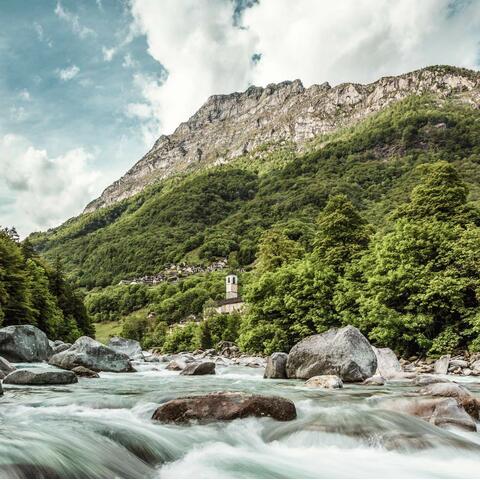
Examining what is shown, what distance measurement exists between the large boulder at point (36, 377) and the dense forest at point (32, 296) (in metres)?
31.7

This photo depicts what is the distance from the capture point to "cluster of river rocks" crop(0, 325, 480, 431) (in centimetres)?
1348

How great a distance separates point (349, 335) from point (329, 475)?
1634cm

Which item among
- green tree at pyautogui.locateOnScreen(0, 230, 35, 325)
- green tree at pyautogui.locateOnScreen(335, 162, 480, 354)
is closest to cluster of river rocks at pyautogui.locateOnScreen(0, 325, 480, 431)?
green tree at pyautogui.locateOnScreen(335, 162, 480, 354)

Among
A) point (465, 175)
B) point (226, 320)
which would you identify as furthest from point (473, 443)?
point (465, 175)

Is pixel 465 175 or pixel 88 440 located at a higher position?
pixel 465 175

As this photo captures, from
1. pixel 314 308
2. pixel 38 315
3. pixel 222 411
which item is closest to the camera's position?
pixel 222 411

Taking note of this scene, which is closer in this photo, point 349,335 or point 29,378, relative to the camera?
point 29,378

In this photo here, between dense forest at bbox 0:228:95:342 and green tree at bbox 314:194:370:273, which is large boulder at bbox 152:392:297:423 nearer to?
green tree at bbox 314:194:370:273

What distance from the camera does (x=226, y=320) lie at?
98688 mm

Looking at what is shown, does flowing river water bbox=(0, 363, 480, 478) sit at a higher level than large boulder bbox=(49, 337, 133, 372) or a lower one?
lower

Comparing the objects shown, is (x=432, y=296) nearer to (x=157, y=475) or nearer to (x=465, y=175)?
(x=157, y=475)

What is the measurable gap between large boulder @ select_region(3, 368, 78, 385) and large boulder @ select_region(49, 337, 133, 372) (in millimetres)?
8958

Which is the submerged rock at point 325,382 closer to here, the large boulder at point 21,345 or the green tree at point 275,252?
the large boulder at point 21,345

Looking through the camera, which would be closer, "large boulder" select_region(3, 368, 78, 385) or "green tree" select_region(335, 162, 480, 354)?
"large boulder" select_region(3, 368, 78, 385)
